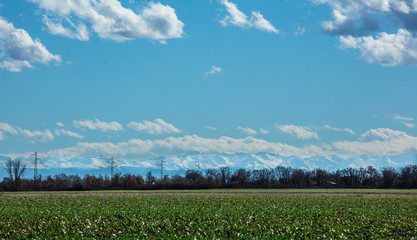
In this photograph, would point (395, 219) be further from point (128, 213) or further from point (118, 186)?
point (118, 186)

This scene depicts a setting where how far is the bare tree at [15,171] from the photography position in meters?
129

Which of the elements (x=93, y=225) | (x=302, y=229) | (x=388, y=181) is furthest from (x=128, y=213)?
(x=388, y=181)

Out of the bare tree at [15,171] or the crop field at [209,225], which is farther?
the bare tree at [15,171]

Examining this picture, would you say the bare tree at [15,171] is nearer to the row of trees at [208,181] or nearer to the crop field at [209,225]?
the row of trees at [208,181]

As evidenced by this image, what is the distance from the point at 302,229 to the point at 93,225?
13288 mm

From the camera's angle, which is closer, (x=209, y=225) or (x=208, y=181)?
(x=209, y=225)

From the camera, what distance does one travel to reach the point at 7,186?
125 metres

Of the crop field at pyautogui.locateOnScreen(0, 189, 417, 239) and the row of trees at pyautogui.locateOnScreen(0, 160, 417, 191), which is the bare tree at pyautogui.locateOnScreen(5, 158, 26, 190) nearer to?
the row of trees at pyautogui.locateOnScreen(0, 160, 417, 191)

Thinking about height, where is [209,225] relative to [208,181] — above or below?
below

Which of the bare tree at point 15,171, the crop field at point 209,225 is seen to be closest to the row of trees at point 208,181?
the bare tree at point 15,171

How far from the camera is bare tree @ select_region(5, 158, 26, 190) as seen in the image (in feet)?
424

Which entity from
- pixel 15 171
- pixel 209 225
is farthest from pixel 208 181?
pixel 209 225

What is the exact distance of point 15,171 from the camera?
463 ft

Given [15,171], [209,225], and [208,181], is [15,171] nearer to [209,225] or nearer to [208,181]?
[208,181]
